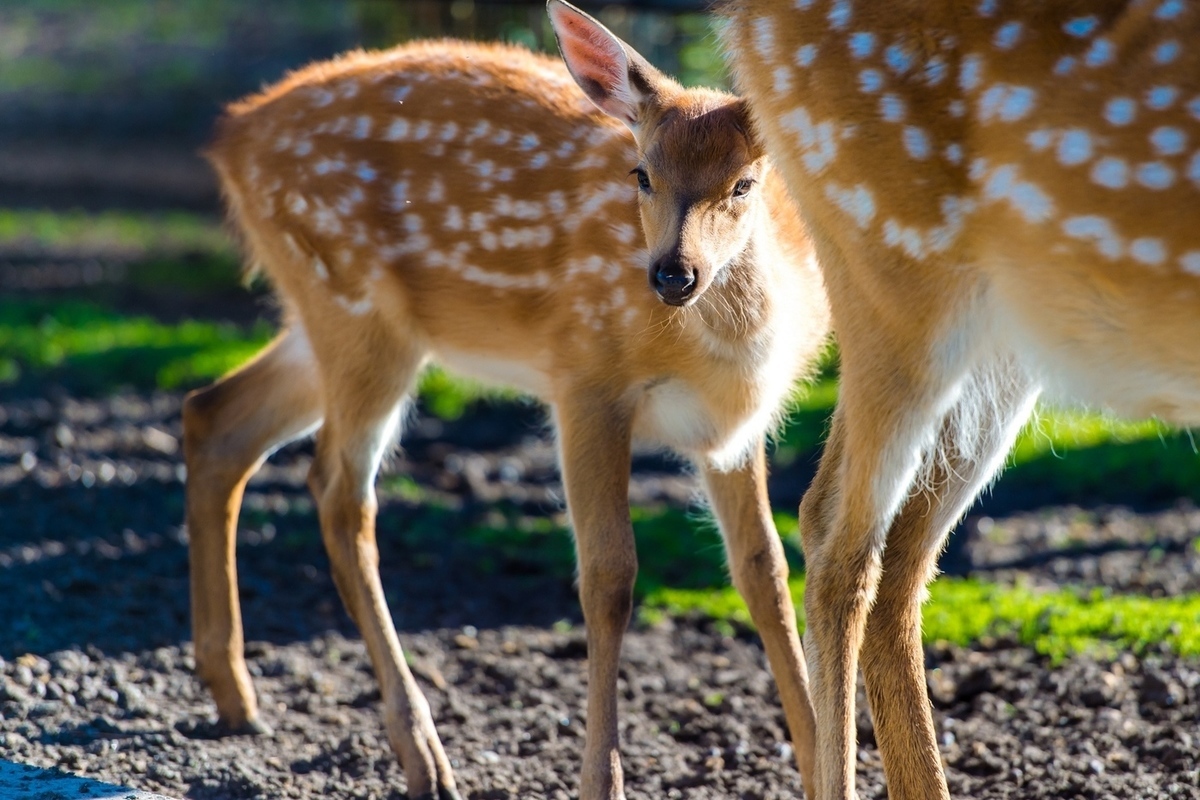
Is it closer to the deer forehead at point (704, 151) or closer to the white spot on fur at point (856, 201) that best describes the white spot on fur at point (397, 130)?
the deer forehead at point (704, 151)

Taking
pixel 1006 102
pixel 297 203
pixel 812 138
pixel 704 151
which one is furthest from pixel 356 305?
pixel 1006 102

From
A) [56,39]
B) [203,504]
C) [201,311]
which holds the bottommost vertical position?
[203,504]

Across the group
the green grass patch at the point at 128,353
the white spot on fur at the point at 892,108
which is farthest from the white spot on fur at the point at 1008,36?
the green grass patch at the point at 128,353

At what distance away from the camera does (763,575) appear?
172 inches

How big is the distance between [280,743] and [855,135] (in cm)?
258

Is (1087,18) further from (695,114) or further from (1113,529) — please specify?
(1113,529)

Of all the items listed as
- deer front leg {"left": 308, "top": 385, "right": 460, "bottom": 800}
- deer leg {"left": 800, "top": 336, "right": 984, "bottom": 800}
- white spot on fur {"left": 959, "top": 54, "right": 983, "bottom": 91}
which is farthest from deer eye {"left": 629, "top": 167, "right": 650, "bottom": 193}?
deer front leg {"left": 308, "top": 385, "right": 460, "bottom": 800}

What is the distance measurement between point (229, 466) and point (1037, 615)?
2961 millimetres

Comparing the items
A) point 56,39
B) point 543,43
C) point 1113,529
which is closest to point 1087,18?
point 1113,529

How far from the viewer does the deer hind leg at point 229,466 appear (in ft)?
15.5

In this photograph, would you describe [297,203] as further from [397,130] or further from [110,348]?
[110,348]

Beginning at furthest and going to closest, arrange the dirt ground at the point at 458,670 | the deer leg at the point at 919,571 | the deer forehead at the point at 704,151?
1. the dirt ground at the point at 458,670
2. the deer forehead at the point at 704,151
3. the deer leg at the point at 919,571

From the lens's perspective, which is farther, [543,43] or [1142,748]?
[543,43]

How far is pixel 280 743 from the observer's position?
4.57m
